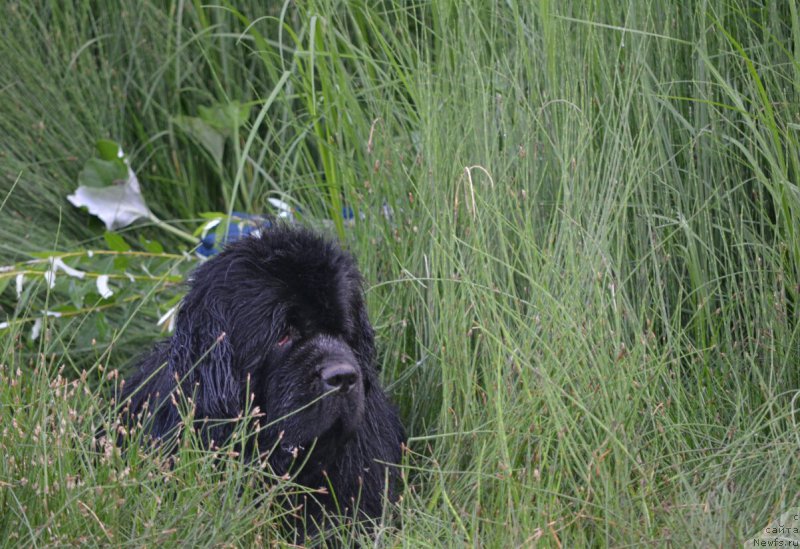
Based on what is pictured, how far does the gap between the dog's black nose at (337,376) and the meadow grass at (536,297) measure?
0.90 feet

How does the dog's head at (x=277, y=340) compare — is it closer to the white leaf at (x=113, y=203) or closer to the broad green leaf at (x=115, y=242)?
the broad green leaf at (x=115, y=242)

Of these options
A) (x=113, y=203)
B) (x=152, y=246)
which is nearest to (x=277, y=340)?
(x=152, y=246)

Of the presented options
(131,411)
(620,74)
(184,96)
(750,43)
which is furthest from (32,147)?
(750,43)

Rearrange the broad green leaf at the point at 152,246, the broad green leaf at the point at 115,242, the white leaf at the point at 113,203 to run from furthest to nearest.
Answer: the white leaf at the point at 113,203
the broad green leaf at the point at 152,246
the broad green leaf at the point at 115,242

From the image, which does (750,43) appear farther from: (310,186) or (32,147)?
(32,147)

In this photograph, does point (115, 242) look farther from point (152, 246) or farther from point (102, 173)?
point (102, 173)

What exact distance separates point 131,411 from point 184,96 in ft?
7.33

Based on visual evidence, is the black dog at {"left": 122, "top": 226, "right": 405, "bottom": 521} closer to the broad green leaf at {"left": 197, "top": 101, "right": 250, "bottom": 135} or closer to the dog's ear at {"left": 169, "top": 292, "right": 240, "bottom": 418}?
the dog's ear at {"left": 169, "top": 292, "right": 240, "bottom": 418}

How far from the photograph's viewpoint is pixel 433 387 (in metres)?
3.44

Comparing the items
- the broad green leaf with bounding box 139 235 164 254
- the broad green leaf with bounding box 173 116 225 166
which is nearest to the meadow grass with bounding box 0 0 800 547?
the broad green leaf with bounding box 139 235 164 254

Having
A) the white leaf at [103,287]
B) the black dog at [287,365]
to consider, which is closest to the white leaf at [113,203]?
the white leaf at [103,287]

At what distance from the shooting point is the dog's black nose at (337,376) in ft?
9.40

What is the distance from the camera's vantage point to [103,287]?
157 inches

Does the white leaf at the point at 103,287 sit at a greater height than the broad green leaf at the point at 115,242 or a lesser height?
lesser
